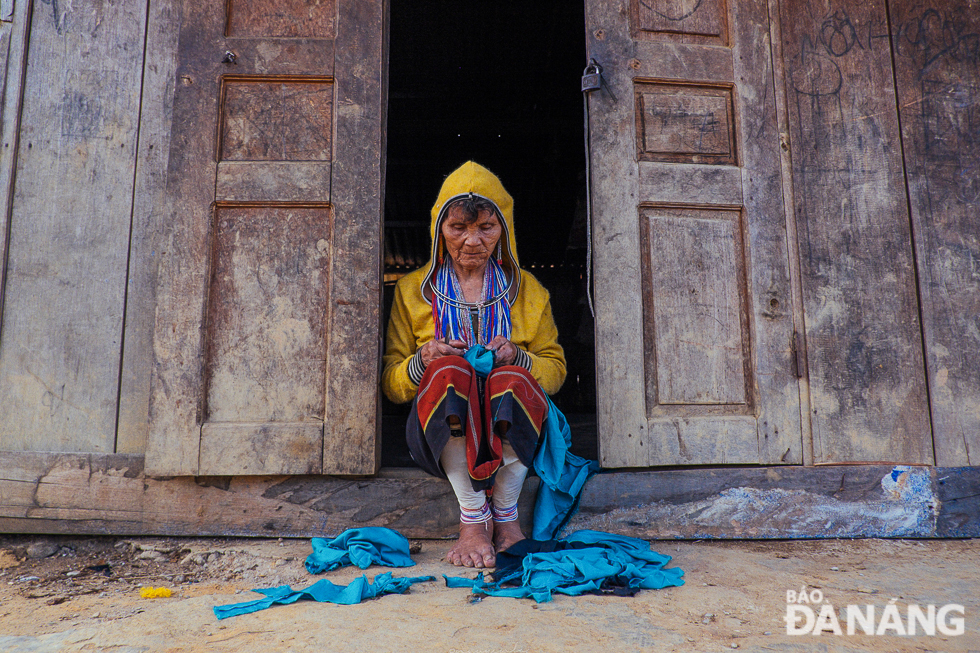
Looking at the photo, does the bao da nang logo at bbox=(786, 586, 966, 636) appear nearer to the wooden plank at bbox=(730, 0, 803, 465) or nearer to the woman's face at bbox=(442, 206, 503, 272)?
the wooden plank at bbox=(730, 0, 803, 465)

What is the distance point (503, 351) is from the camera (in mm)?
2561

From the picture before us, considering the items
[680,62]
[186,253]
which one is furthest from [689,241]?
[186,253]

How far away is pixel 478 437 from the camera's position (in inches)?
90.7

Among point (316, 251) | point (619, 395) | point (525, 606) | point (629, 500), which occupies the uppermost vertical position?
point (316, 251)

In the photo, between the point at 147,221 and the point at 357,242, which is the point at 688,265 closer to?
the point at 357,242

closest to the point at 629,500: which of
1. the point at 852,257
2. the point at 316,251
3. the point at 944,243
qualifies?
the point at 852,257

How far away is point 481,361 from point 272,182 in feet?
4.01

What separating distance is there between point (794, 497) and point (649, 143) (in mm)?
1679

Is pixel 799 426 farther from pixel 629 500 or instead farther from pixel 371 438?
pixel 371 438

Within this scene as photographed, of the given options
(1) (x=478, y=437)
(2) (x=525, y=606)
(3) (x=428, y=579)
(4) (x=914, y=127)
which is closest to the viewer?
(2) (x=525, y=606)

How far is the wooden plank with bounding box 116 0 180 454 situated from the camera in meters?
2.69

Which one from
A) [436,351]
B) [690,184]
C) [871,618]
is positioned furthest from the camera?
[690,184]

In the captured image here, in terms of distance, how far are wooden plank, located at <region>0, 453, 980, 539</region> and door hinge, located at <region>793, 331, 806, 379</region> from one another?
43cm

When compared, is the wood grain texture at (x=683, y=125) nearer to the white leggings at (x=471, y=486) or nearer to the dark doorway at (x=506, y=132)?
the white leggings at (x=471, y=486)
